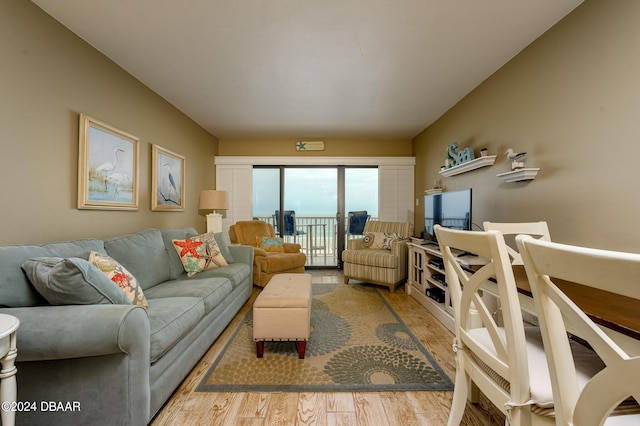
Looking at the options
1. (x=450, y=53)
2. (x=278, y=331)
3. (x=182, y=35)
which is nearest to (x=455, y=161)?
(x=450, y=53)

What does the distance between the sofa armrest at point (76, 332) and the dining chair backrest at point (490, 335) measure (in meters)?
1.43

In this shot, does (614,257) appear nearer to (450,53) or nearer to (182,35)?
(450,53)

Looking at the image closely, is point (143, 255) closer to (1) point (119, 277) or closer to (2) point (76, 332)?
(1) point (119, 277)

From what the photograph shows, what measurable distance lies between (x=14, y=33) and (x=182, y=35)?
0.94 meters

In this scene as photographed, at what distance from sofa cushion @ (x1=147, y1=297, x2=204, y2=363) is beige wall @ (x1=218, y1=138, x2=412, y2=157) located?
138 inches

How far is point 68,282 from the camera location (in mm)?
1277

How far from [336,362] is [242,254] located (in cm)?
186

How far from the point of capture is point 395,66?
8.23 ft

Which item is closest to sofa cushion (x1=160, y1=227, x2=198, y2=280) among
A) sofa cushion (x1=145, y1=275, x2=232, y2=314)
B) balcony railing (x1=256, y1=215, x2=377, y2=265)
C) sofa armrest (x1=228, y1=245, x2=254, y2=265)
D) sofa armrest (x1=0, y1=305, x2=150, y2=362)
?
sofa cushion (x1=145, y1=275, x2=232, y2=314)

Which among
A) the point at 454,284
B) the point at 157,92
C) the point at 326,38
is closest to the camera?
the point at 454,284

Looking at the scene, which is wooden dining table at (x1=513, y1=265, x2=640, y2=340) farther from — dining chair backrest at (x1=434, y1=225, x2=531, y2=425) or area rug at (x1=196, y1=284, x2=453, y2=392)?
area rug at (x1=196, y1=284, x2=453, y2=392)

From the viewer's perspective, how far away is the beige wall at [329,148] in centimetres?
497

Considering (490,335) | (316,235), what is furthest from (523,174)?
(316,235)

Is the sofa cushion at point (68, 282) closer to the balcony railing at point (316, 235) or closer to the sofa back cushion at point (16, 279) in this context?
A: the sofa back cushion at point (16, 279)
